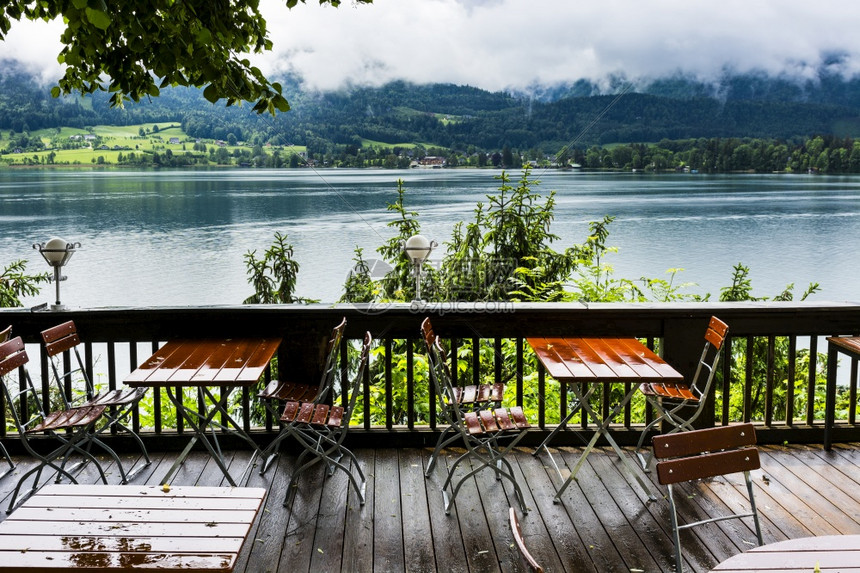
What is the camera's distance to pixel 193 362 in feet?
12.1

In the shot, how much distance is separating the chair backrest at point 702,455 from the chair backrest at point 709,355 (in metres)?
1.52

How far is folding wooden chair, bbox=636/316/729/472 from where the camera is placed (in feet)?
12.5

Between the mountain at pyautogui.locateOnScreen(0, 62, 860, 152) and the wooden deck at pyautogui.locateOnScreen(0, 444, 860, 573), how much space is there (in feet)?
33.5

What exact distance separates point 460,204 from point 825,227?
16.0m

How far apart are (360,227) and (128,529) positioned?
1149 inches

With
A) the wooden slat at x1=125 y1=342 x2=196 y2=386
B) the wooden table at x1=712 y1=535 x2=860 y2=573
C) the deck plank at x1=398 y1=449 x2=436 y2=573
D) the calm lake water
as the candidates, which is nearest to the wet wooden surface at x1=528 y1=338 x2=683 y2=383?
the deck plank at x1=398 y1=449 x2=436 y2=573

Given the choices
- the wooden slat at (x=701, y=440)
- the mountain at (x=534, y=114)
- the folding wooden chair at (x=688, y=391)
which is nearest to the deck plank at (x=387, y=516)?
the wooden slat at (x=701, y=440)

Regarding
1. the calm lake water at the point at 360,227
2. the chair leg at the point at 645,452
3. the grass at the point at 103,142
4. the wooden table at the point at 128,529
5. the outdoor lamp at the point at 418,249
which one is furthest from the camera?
the grass at the point at 103,142

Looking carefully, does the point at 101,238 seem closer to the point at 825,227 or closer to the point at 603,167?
the point at 603,167

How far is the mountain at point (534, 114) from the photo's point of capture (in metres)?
15.5

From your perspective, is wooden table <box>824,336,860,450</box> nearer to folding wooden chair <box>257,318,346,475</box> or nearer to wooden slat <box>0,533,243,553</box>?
folding wooden chair <box>257,318,346,475</box>

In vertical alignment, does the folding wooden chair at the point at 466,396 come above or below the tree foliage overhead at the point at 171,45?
below

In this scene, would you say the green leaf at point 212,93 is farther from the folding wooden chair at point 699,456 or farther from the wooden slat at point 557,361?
the folding wooden chair at point 699,456

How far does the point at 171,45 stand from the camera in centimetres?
319
